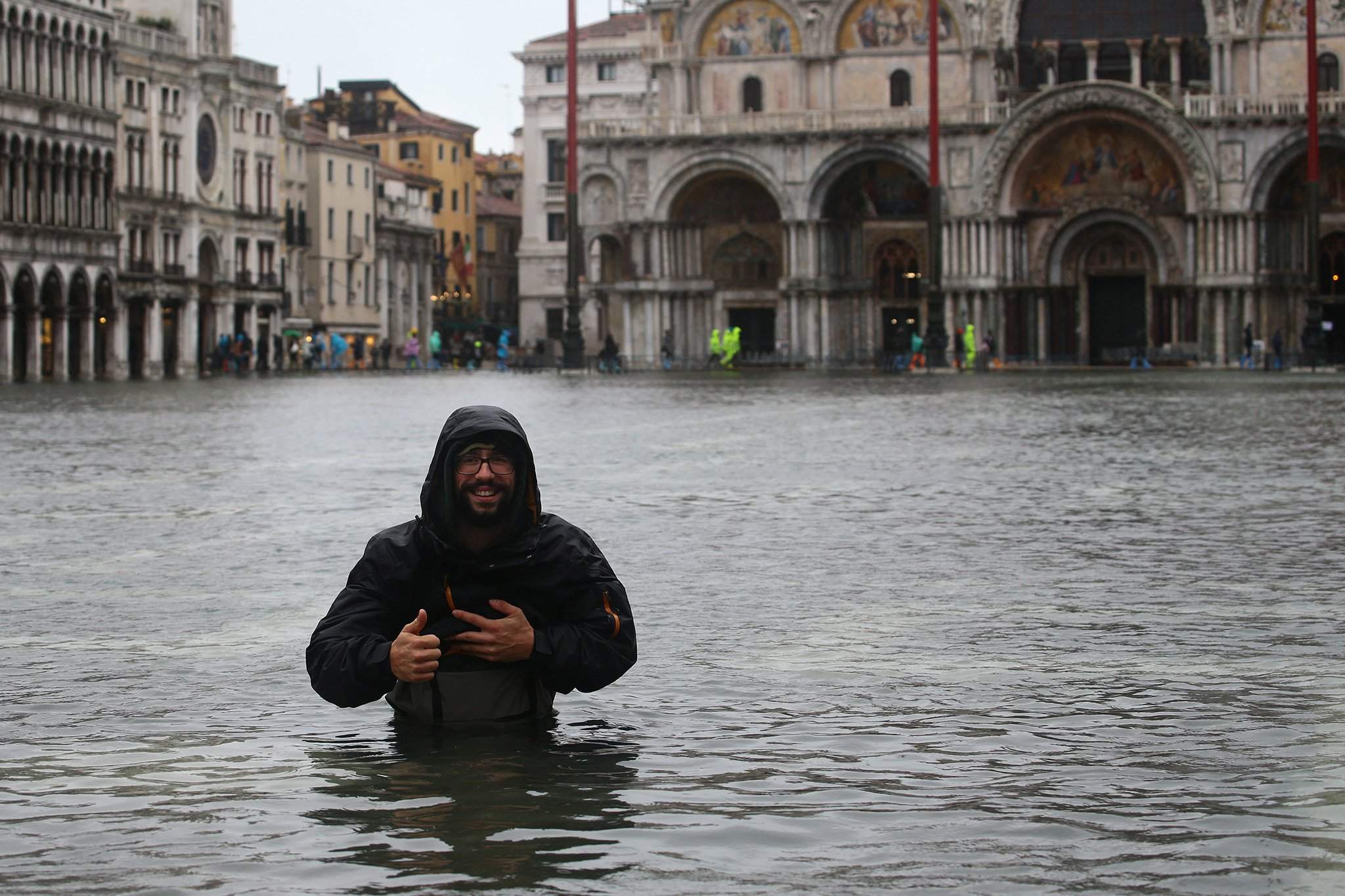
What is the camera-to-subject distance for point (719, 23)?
76.1 metres

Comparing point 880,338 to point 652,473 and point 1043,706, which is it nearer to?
point 652,473

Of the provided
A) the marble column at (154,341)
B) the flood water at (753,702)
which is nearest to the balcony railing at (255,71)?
the marble column at (154,341)

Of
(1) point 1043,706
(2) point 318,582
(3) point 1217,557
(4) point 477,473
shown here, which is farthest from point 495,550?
(3) point 1217,557

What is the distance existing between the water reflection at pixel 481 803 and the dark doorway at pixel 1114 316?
66629 millimetres

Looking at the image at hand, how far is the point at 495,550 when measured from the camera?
282 inches

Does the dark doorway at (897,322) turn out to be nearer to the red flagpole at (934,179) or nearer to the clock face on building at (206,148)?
the red flagpole at (934,179)

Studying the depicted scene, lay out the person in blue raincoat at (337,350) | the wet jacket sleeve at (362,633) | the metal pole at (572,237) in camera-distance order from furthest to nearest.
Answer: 1. the person in blue raincoat at (337,350)
2. the metal pole at (572,237)
3. the wet jacket sleeve at (362,633)

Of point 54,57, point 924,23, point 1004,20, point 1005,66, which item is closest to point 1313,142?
point 1005,66

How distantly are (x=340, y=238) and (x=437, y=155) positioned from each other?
16064 millimetres

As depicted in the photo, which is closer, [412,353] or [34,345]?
[34,345]

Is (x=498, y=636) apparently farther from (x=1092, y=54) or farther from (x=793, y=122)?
(x=1092, y=54)

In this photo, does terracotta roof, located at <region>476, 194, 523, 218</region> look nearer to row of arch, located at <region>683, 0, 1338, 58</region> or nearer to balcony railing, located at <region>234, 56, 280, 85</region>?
balcony railing, located at <region>234, 56, 280, 85</region>

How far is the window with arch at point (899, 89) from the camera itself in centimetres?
7475

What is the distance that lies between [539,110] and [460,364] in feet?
52.7
